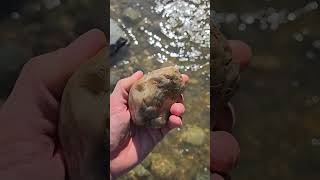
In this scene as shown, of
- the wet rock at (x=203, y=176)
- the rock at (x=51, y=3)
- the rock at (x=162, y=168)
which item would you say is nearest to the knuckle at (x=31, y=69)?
the rock at (x=51, y=3)

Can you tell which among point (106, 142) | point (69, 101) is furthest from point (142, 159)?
point (69, 101)

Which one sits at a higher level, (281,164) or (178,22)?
(178,22)

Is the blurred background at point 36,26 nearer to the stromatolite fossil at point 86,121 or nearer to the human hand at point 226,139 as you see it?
the stromatolite fossil at point 86,121

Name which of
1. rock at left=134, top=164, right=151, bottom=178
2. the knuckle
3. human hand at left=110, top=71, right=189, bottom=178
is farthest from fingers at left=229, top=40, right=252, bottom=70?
the knuckle

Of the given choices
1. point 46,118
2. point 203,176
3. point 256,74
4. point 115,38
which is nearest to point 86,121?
point 46,118

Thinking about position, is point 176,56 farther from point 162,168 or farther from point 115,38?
point 162,168

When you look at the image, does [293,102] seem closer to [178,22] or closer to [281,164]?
[281,164]

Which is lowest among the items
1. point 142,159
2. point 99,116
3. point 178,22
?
point 142,159
